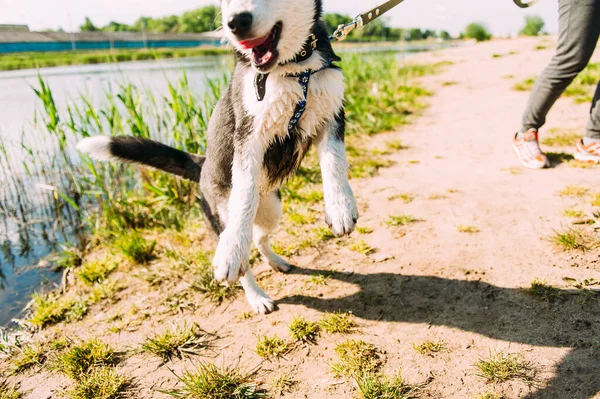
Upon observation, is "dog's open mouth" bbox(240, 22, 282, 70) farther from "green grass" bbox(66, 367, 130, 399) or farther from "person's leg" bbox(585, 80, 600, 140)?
"person's leg" bbox(585, 80, 600, 140)

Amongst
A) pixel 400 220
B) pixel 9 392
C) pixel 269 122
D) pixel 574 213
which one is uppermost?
pixel 269 122

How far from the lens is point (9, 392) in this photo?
216 centimetres

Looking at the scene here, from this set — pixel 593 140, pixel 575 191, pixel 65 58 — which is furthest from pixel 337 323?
pixel 65 58

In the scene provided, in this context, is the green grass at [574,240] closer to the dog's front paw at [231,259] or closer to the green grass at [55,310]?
the dog's front paw at [231,259]

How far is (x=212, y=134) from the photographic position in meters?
2.60

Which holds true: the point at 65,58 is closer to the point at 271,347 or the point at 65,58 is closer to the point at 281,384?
the point at 271,347

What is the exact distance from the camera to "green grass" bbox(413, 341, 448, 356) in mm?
2047

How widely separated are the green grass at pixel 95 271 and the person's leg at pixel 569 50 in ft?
14.5

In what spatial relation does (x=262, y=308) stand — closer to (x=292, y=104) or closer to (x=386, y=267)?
(x=386, y=267)

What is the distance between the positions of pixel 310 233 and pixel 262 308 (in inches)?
43.0

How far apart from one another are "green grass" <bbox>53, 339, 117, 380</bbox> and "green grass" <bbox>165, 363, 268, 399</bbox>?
60 cm

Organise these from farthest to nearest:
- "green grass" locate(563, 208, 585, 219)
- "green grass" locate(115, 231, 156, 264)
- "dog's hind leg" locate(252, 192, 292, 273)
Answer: "green grass" locate(115, 231, 156, 264), "green grass" locate(563, 208, 585, 219), "dog's hind leg" locate(252, 192, 292, 273)

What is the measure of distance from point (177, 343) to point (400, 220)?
2022mm

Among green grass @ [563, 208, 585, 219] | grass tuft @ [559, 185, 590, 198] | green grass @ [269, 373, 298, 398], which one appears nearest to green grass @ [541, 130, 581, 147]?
grass tuft @ [559, 185, 590, 198]
